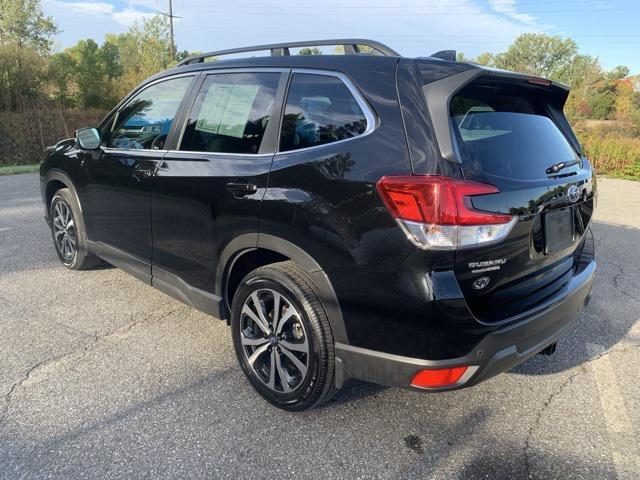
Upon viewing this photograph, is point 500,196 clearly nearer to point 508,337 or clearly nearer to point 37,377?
point 508,337

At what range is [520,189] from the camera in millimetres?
2137

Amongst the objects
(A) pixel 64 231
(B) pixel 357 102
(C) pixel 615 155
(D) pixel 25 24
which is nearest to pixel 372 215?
(B) pixel 357 102

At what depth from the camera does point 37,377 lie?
2.89 metres

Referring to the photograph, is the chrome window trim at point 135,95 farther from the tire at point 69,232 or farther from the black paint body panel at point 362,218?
the tire at point 69,232

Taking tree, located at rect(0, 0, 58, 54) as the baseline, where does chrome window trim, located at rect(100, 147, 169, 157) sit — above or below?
below

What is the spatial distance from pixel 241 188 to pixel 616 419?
240 centimetres

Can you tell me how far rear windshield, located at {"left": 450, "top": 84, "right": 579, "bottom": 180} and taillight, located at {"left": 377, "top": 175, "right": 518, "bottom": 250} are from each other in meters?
0.12

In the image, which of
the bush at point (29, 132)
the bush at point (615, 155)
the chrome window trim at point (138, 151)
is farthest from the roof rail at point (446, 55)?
the bush at point (29, 132)

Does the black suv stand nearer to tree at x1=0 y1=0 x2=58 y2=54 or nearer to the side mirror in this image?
the side mirror

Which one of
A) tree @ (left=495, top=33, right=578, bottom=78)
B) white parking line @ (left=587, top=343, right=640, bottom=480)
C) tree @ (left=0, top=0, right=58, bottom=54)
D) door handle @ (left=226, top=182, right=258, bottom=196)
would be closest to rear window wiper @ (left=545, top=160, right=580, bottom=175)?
white parking line @ (left=587, top=343, right=640, bottom=480)

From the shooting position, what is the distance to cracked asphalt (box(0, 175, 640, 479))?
2.23 metres

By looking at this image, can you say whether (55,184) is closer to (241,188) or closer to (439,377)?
(241,188)

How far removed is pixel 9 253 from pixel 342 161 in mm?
4554

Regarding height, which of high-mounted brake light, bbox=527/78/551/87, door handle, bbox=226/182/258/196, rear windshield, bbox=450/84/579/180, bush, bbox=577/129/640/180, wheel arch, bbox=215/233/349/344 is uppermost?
high-mounted brake light, bbox=527/78/551/87
